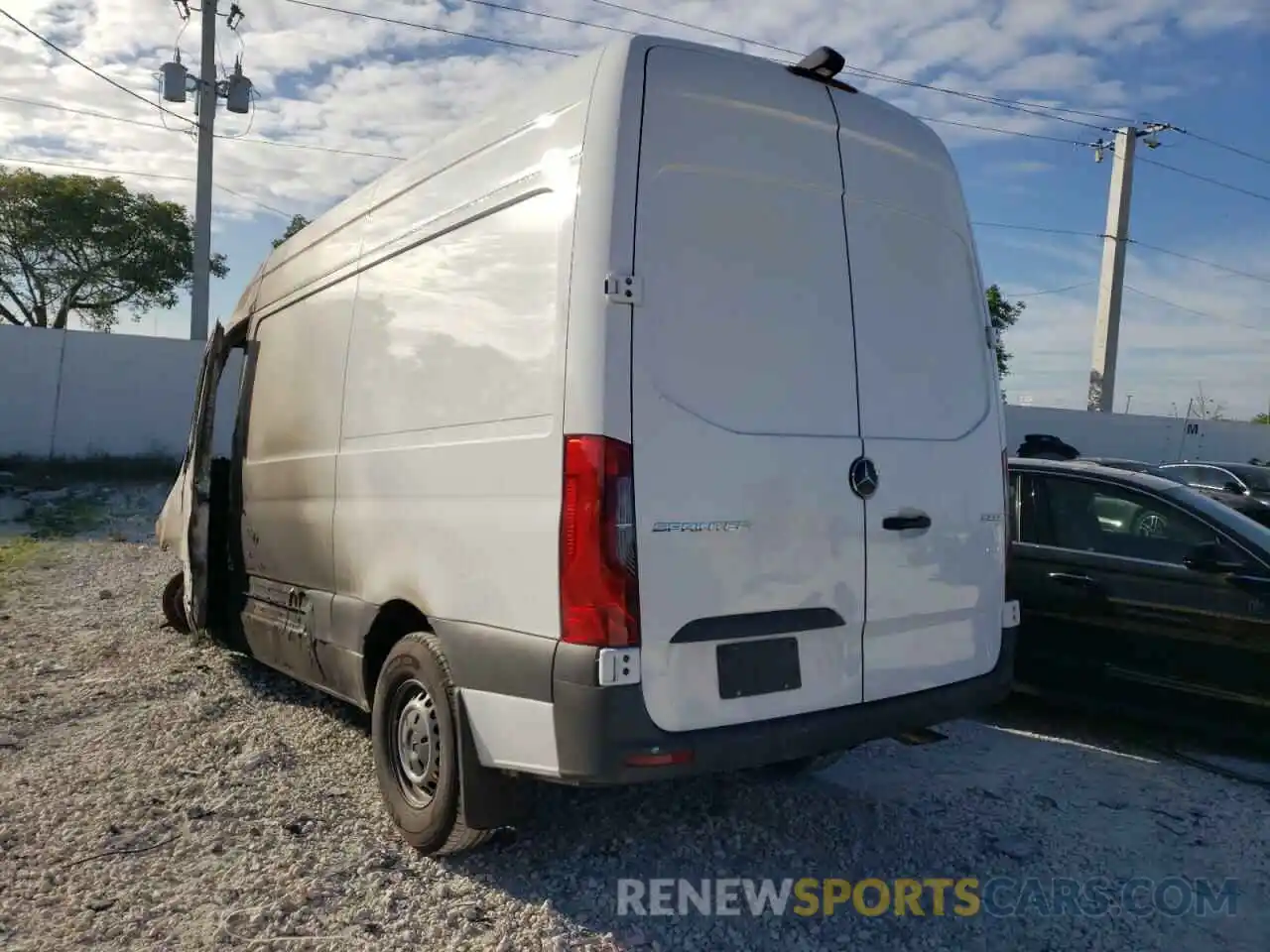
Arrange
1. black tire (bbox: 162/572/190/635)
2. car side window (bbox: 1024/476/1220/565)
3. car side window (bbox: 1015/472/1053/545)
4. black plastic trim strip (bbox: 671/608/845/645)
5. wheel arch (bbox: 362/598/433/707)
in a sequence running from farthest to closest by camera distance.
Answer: black tire (bbox: 162/572/190/635) → car side window (bbox: 1015/472/1053/545) → car side window (bbox: 1024/476/1220/565) → wheel arch (bbox: 362/598/433/707) → black plastic trim strip (bbox: 671/608/845/645)

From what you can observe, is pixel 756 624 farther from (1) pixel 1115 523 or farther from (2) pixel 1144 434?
(2) pixel 1144 434

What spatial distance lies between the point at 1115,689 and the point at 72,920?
489cm

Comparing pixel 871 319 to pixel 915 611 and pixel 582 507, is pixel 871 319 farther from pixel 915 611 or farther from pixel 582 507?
pixel 582 507

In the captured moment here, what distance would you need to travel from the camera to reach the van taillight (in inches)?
116

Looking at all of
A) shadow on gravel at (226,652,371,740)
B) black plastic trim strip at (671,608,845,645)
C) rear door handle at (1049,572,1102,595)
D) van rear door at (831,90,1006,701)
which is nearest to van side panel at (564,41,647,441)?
black plastic trim strip at (671,608,845,645)

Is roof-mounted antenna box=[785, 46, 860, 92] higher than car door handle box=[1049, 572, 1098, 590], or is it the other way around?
roof-mounted antenna box=[785, 46, 860, 92]

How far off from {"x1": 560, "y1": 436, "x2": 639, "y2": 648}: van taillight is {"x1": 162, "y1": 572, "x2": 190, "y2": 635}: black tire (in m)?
5.18

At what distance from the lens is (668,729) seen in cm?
302

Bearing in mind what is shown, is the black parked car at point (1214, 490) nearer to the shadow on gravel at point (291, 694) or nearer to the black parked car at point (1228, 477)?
the black parked car at point (1228, 477)

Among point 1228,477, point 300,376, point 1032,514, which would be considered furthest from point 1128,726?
point 1228,477

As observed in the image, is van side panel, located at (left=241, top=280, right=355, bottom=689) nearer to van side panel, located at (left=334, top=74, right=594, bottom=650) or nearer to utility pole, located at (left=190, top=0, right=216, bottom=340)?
van side panel, located at (left=334, top=74, right=594, bottom=650)

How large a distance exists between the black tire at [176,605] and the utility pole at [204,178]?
14.3 metres

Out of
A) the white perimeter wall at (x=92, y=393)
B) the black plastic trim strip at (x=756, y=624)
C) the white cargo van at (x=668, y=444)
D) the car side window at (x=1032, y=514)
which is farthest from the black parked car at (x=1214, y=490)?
the white perimeter wall at (x=92, y=393)

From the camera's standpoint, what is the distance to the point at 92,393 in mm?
17844
